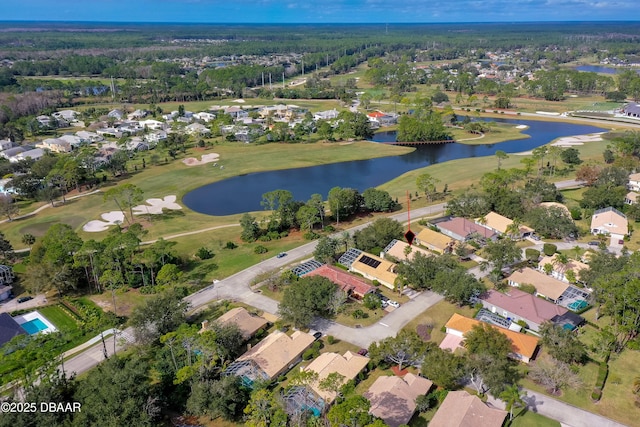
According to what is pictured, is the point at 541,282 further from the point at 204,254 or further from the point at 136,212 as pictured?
the point at 136,212

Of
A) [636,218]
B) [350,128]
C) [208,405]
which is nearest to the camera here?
[208,405]

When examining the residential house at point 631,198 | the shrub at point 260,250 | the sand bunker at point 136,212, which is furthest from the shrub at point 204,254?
the residential house at point 631,198

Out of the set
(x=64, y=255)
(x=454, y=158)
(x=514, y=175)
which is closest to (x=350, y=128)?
(x=454, y=158)

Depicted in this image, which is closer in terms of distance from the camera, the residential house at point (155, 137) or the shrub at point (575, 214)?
the shrub at point (575, 214)

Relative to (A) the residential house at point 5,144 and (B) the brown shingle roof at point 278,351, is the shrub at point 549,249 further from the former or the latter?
(A) the residential house at point 5,144

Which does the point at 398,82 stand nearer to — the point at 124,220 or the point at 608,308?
the point at 124,220

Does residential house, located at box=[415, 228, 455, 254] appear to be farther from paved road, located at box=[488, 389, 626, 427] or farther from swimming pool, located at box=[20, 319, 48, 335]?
swimming pool, located at box=[20, 319, 48, 335]
